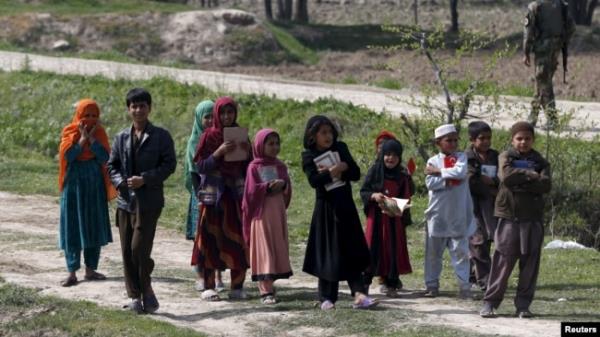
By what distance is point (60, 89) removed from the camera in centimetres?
2509

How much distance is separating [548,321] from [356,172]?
6.42ft

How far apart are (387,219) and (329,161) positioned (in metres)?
1.29

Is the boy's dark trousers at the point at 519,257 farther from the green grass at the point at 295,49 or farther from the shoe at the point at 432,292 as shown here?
the green grass at the point at 295,49

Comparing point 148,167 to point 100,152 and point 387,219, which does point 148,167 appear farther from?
point 387,219

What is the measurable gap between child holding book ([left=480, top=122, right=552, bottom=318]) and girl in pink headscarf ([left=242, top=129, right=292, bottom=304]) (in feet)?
6.21

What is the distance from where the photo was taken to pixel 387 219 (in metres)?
12.7

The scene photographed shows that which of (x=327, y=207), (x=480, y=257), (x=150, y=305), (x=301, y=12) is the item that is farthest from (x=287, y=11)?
(x=150, y=305)

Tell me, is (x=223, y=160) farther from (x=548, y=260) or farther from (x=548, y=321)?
(x=548, y=260)

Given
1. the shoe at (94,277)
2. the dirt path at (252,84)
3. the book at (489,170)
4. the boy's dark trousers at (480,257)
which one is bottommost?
the shoe at (94,277)

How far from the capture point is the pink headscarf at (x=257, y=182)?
39.6 feet

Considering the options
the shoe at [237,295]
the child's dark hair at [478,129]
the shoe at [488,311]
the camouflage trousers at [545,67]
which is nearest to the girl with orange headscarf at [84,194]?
the shoe at [237,295]

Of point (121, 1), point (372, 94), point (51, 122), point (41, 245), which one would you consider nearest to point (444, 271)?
point (41, 245)

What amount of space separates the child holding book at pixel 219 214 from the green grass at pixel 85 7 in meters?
25.4

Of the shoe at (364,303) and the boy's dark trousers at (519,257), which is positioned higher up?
the boy's dark trousers at (519,257)
